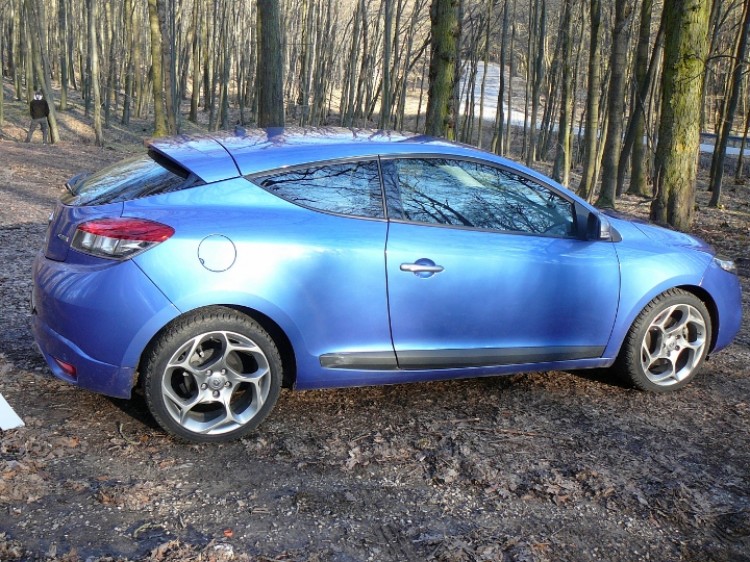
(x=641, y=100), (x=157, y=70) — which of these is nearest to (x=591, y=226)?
(x=641, y=100)

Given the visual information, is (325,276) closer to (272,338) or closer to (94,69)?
(272,338)

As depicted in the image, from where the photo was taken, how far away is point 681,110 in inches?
366

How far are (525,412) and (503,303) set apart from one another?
0.70 metres

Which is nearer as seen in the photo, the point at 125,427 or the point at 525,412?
the point at 125,427

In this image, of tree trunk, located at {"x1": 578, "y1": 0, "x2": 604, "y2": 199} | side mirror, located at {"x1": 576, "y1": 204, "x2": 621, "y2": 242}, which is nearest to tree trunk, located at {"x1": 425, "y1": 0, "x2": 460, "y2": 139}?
tree trunk, located at {"x1": 578, "y1": 0, "x2": 604, "y2": 199}

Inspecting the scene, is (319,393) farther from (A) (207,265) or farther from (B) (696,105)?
(B) (696,105)

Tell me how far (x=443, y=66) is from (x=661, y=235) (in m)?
5.81

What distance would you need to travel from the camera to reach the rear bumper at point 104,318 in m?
3.53

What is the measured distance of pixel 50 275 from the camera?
12.4 feet

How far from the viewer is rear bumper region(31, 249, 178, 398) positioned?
353 centimetres

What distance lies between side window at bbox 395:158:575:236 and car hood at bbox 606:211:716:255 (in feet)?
1.97

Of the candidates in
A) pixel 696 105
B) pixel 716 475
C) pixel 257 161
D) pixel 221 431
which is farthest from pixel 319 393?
pixel 696 105

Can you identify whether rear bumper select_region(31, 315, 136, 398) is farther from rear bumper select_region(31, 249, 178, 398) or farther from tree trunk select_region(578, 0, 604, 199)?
tree trunk select_region(578, 0, 604, 199)


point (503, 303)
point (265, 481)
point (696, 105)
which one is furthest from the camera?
point (696, 105)
